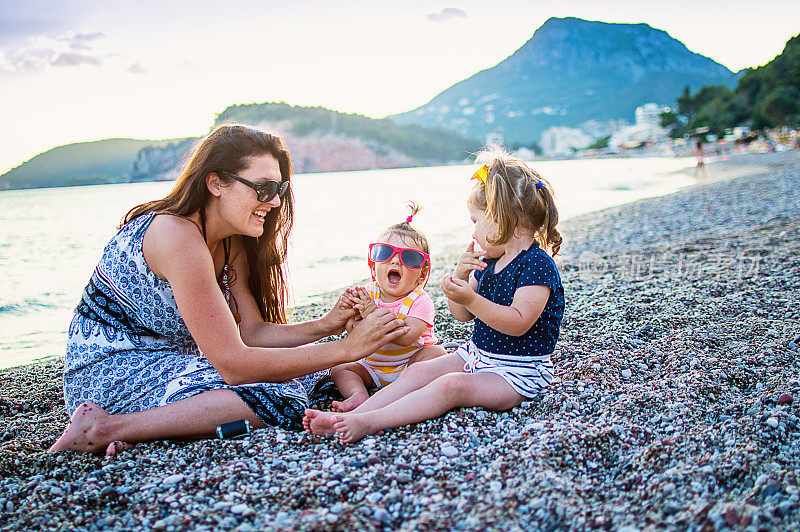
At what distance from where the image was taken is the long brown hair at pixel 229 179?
2.86 m

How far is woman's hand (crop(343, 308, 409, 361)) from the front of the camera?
115 inches

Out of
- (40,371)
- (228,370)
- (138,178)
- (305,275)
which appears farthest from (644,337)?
(138,178)

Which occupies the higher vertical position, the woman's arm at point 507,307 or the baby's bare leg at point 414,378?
the woman's arm at point 507,307

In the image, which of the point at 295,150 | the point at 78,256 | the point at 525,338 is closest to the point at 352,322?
the point at 525,338

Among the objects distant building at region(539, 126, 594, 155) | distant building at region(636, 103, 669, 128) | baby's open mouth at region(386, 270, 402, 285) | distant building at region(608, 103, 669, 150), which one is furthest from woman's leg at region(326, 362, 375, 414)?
distant building at region(636, 103, 669, 128)

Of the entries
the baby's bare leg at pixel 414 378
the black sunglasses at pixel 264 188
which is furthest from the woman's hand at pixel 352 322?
the black sunglasses at pixel 264 188

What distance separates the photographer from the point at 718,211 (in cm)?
1227

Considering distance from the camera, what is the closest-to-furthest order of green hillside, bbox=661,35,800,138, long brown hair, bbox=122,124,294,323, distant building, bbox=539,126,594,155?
long brown hair, bbox=122,124,294,323, green hillside, bbox=661,35,800,138, distant building, bbox=539,126,594,155

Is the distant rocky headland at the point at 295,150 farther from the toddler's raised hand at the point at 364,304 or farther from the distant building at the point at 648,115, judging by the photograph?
the distant building at the point at 648,115

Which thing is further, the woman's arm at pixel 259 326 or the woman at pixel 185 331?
the woman's arm at pixel 259 326

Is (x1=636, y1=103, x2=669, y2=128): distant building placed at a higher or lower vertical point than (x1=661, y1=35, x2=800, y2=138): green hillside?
higher

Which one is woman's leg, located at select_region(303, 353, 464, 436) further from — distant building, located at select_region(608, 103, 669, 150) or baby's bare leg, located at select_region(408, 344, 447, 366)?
distant building, located at select_region(608, 103, 669, 150)

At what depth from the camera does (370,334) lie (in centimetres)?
294

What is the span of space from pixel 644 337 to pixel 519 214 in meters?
1.68
